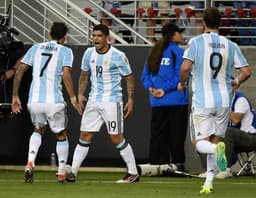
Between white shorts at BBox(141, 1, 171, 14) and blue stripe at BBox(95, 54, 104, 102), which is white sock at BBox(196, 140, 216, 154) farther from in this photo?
white shorts at BBox(141, 1, 171, 14)

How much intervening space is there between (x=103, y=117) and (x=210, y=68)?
2284 mm

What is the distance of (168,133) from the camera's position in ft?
55.6

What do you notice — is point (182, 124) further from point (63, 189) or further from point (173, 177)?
point (63, 189)

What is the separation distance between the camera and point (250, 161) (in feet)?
56.2

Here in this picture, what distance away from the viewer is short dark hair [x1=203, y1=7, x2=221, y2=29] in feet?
41.6

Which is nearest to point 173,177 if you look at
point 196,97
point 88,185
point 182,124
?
point 182,124

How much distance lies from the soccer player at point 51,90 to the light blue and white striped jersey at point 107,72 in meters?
0.33

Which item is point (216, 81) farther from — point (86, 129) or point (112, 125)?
point (86, 129)

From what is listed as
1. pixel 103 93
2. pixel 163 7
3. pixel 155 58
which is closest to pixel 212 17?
pixel 103 93

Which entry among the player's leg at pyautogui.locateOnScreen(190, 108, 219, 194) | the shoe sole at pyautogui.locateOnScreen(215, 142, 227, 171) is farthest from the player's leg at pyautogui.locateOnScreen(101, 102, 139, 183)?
the shoe sole at pyautogui.locateOnScreen(215, 142, 227, 171)

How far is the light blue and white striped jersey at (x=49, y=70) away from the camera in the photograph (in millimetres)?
14492

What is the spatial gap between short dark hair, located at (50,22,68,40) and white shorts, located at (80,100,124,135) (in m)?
1.00

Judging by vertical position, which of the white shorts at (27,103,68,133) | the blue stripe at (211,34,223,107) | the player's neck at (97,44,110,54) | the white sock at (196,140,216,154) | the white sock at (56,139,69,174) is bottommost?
the white sock at (56,139,69,174)

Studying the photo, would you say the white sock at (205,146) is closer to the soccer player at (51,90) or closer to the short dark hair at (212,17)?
the short dark hair at (212,17)
